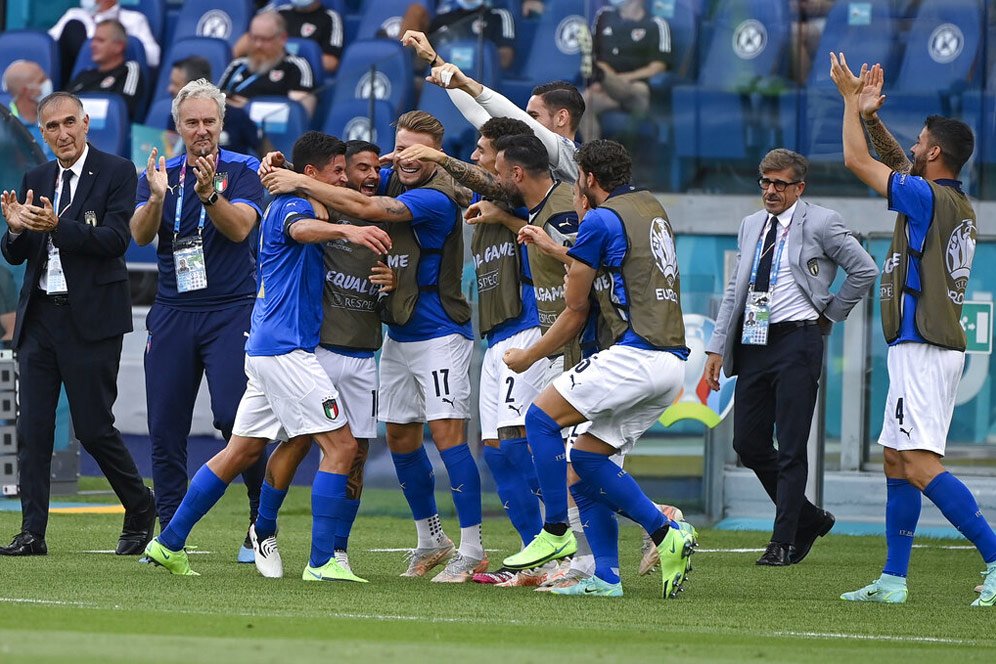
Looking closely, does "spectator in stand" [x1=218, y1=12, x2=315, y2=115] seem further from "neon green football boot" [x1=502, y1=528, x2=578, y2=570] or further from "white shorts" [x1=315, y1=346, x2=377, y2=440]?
"neon green football boot" [x1=502, y1=528, x2=578, y2=570]

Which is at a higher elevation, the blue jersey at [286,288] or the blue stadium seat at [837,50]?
the blue stadium seat at [837,50]

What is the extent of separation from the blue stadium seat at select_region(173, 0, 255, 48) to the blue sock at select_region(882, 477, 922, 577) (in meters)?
11.1

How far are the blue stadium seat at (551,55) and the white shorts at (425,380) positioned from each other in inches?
212

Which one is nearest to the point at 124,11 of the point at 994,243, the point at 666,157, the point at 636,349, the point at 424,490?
the point at 666,157

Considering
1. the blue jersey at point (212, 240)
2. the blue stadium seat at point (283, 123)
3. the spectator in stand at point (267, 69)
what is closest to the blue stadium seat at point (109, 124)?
the spectator in stand at point (267, 69)

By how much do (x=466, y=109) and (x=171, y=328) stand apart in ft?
5.70

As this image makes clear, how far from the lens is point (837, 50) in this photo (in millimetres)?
11922

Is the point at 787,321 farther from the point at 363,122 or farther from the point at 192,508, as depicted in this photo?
the point at 363,122

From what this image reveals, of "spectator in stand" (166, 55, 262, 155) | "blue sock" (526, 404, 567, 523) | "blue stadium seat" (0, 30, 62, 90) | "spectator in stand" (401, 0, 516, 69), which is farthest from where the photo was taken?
"blue stadium seat" (0, 30, 62, 90)

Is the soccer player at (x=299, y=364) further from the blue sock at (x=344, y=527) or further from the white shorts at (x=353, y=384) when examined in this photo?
the blue sock at (x=344, y=527)

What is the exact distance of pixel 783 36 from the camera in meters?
11.9

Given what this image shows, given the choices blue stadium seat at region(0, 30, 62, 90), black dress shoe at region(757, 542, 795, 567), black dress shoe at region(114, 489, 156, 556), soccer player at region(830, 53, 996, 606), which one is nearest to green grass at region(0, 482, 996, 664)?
black dress shoe at region(757, 542, 795, 567)

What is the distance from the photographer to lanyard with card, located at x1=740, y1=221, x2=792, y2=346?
8.09 m

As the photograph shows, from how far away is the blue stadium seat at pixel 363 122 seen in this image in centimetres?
1188
